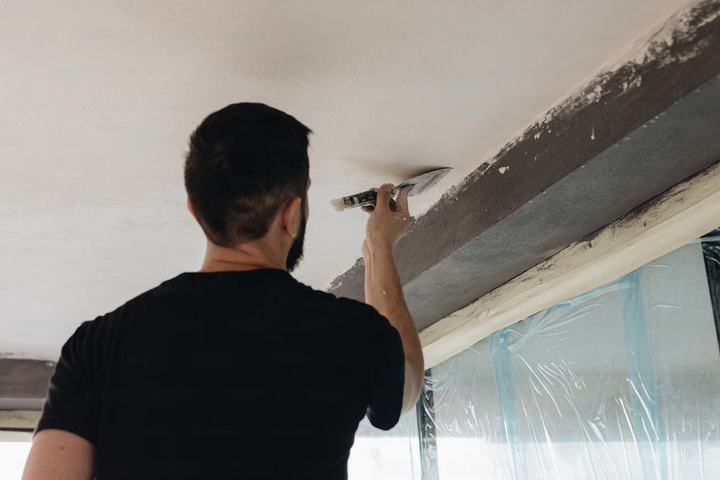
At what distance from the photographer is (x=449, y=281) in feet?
6.55

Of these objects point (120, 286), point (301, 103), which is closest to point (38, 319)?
point (120, 286)

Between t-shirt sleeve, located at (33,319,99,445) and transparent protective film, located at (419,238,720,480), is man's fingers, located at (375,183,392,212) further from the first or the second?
t-shirt sleeve, located at (33,319,99,445)

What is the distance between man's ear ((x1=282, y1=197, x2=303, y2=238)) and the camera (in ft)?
3.26

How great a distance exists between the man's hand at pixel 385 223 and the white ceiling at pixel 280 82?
13 cm

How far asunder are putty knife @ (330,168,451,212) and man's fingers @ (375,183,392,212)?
0.03 m

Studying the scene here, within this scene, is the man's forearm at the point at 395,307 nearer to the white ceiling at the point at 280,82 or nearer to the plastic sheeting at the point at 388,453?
the white ceiling at the point at 280,82

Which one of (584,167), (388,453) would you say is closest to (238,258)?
(584,167)

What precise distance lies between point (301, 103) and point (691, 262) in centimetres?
95

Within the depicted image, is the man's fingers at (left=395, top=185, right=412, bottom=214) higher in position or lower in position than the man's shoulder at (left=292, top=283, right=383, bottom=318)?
higher

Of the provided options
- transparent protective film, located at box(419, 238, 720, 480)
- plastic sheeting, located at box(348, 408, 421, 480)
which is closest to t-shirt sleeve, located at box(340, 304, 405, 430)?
transparent protective film, located at box(419, 238, 720, 480)

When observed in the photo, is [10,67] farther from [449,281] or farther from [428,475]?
[428,475]

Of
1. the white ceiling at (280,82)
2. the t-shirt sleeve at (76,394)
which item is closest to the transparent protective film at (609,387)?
the white ceiling at (280,82)

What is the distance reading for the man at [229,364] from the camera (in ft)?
2.70

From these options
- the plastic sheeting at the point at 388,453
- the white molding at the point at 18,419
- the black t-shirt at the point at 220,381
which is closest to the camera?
the black t-shirt at the point at 220,381
